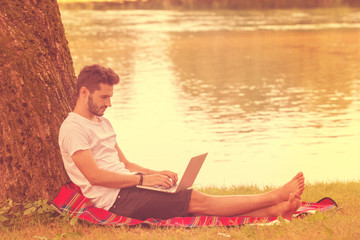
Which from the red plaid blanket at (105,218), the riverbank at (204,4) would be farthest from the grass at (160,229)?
the riverbank at (204,4)

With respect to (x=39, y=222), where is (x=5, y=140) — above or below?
above

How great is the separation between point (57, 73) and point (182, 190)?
5.69 ft

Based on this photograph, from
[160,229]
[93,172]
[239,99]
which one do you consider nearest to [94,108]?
[93,172]

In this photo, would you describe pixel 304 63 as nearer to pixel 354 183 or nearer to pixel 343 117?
pixel 343 117

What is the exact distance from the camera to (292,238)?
502 cm

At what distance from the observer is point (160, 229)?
5.45 m

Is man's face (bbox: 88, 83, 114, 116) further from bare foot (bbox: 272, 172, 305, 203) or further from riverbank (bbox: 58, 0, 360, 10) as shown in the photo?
riverbank (bbox: 58, 0, 360, 10)

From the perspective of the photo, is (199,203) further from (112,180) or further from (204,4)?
(204,4)

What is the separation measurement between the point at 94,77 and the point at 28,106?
0.84 meters

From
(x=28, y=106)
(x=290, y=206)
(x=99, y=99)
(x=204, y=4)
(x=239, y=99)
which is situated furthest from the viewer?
(x=204, y=4)

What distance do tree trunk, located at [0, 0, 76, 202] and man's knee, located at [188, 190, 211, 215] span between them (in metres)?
1.28

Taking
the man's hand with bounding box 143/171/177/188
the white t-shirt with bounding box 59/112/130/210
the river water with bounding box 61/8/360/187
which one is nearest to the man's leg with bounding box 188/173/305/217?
the man's hand with bounding box 143/171/177/188

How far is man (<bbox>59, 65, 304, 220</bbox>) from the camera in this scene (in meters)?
5.31

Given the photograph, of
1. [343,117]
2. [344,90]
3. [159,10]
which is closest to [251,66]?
[344,90]
